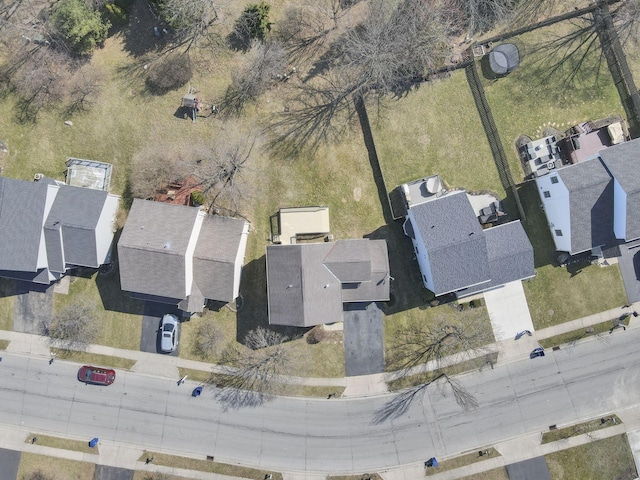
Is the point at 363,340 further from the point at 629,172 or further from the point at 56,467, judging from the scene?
the point at 56,467

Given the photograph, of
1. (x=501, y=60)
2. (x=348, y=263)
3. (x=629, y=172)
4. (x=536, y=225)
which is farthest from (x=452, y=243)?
(x=501, y=60)

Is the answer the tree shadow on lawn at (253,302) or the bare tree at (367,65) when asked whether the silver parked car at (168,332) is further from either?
the bare tree at (367,65)

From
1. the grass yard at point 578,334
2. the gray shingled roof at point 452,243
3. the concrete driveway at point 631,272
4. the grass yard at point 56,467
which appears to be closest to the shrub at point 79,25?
the gray shingled roof at point 452,243

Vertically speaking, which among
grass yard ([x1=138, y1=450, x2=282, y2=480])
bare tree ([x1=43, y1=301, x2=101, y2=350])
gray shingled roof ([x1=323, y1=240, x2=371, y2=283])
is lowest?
grass yard ([x1=138, y1=450, x2=282, y2=480])

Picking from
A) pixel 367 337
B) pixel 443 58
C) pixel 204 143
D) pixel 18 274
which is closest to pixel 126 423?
pixel 18 274

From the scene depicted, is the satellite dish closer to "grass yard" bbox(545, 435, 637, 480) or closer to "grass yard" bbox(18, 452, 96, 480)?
"grass yard" bbox(545, 435, 637, 480)

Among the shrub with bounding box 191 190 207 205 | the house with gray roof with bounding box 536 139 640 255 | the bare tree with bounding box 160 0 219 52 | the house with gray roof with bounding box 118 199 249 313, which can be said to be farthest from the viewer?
the shrub with bounding box 191 190 207 205

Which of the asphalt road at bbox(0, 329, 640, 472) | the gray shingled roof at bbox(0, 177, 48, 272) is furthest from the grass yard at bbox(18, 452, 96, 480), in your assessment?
the gray shingled roof at bbox(0, 177, 48, 272)

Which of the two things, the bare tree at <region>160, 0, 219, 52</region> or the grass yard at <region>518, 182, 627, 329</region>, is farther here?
the grass yard at <region>518, 182, 627, 329</region>
